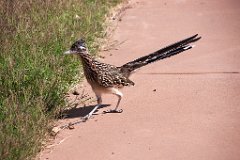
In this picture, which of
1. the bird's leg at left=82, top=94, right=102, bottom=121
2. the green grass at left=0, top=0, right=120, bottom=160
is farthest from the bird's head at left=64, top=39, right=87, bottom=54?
the bird's leg at left=82, top=94, right=102, bottom=121

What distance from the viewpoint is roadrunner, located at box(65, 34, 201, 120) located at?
617cm

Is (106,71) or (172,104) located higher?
(106,71)

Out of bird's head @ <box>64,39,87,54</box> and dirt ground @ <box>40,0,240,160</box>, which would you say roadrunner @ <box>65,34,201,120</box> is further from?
dirt ground @ <box>40,0,240,160</box>

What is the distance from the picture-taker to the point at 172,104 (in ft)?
20.9

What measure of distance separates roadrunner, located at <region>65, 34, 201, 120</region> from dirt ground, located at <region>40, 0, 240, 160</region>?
252mm

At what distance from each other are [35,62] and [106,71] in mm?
825

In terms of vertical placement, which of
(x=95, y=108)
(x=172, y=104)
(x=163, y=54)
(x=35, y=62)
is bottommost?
(x=172, y=104)

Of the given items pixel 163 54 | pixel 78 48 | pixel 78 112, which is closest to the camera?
pixel 78 48

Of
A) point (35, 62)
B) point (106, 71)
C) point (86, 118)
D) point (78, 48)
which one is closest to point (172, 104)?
point (106, 71)

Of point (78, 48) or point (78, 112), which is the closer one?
point (78, 48)

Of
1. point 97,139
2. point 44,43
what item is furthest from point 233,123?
point 44,43

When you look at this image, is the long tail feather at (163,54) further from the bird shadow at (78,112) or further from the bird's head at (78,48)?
the bird's head at (78,48)

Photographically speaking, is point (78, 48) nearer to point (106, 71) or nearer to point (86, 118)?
point (106, 71)

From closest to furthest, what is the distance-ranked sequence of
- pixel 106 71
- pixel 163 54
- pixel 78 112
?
pixel 106 71
pixel 78 112
pixel 163 54
